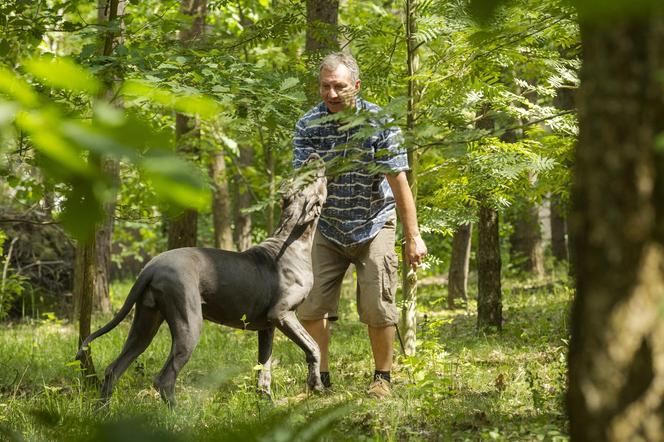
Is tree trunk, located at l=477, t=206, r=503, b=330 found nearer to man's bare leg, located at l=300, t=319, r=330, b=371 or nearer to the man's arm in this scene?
man's bare leg, located at l=300, t=319, r=330, b=371

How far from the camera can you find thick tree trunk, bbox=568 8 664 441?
58.3 inches

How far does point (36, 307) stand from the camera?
1311 centimetres

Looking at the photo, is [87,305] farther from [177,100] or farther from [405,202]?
[177,100]

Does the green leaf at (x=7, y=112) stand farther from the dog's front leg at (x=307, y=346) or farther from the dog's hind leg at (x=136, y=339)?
the dog's front leg at (x=307, y=346)

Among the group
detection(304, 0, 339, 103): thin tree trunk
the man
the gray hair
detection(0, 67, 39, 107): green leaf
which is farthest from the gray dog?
detection(0, 67, 39, 107): green leaf

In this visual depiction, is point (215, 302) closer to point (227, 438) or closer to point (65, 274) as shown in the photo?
point (227, 438)

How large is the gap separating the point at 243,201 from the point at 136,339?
12.9 metres

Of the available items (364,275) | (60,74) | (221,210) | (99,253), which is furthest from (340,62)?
(221,210)

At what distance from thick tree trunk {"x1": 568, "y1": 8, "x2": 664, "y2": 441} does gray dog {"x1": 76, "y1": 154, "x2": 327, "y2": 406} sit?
3.67m

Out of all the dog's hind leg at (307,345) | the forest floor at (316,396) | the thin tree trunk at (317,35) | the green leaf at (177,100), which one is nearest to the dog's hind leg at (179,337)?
the forest floor at (316,396)

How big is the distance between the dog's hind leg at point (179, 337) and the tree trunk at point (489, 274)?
4481mm

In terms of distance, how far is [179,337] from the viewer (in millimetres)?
5316

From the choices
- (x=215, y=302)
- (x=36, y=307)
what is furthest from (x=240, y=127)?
(x=36, y=307)

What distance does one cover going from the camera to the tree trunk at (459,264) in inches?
471
